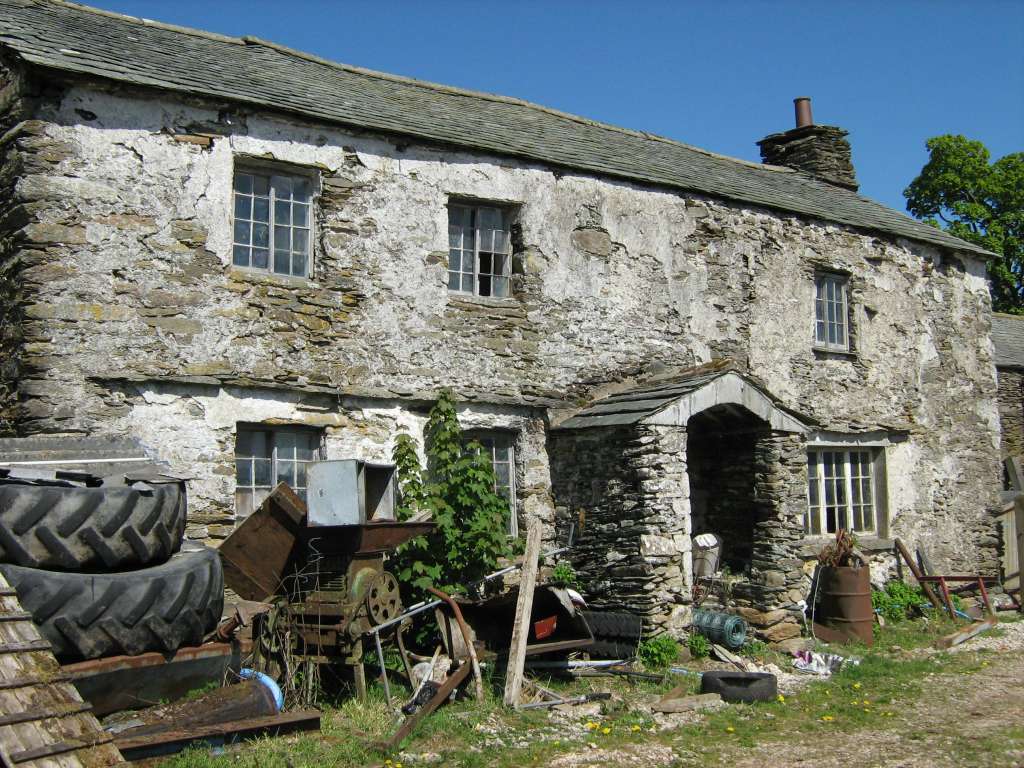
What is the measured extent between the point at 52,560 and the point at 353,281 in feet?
15.8

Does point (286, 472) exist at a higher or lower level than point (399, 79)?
lower

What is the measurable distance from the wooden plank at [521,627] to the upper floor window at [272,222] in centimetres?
397

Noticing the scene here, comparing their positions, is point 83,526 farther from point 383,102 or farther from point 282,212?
point 383,102

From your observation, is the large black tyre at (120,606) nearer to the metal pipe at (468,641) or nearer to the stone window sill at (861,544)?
the metal pipe at (468,641)

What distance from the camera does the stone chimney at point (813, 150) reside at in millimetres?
17562

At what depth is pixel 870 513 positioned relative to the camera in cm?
1474

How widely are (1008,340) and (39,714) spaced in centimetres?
2232

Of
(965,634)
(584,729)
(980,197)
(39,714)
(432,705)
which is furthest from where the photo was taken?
(980,197)

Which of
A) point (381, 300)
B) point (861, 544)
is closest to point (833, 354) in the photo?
point (861, 544)

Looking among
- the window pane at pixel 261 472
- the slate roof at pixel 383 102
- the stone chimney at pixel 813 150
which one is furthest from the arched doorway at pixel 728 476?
the stone chimney at pixel 813 150

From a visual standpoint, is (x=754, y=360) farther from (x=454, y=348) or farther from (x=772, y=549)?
(x=454, y=348)

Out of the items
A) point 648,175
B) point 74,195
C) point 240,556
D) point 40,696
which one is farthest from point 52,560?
point 648,175

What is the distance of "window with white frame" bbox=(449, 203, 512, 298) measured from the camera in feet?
37.3

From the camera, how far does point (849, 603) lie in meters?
11.5
